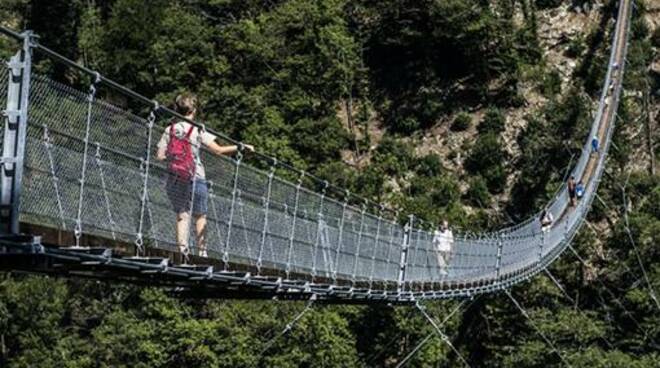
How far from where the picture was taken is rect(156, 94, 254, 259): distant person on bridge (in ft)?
30.4

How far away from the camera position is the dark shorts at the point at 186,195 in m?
9.51

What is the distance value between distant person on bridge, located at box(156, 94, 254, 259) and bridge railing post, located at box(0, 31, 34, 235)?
194cm

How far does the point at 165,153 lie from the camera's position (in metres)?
9.27

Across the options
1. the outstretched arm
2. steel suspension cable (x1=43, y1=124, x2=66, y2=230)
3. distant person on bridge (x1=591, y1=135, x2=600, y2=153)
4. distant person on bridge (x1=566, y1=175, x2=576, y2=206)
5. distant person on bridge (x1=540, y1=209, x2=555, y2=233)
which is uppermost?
distant person on bridge (x1=591, y1=135, x2=600, y2=153)

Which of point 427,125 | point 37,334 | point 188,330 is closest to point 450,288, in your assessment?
point 188,330

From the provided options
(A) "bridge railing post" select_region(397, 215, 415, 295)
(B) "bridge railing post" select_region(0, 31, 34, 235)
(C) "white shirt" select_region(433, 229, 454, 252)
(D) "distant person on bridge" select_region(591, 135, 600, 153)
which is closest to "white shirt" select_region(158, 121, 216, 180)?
(B) "bridge railing post" select_region(0, 31, 34, 235)

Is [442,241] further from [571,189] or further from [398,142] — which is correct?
[398,142]

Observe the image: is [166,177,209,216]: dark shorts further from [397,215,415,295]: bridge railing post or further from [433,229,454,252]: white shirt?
[433,229,454,252]: white shirt

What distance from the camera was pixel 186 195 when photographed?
965cm

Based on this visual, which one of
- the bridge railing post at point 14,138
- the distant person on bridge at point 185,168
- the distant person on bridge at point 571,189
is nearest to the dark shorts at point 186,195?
the distant person on bridge at point 185,168

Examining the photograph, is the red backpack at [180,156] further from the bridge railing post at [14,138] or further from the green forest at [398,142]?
the green forest at [398,142]

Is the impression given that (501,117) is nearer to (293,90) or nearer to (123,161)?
(293,90)

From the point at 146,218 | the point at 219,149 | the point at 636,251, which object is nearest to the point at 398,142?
the point at 636,251

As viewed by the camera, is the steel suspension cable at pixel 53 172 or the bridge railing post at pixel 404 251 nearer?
the steel suspension cable at pixel 53 172
